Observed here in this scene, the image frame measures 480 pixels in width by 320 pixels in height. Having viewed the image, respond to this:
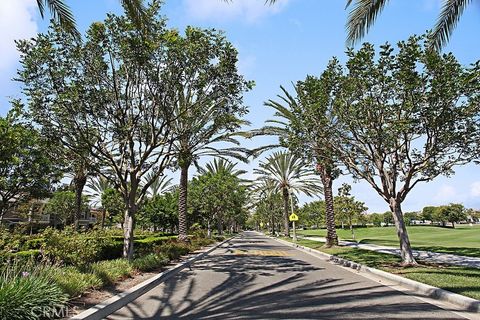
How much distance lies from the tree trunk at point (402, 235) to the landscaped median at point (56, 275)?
8.90 metres

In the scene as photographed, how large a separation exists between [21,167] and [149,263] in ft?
43.5

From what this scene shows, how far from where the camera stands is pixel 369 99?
12.4 m

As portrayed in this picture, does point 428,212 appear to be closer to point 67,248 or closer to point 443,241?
point 443,241

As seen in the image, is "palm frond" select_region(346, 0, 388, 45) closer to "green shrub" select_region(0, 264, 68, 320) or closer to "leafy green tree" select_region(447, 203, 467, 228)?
"green shrub" select_region(0, 264, 68, 320)

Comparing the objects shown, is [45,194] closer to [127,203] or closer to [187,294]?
[127,203]

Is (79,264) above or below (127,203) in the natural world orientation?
below

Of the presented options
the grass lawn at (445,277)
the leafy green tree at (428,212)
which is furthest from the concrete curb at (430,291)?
the leafy green tree at (428,212)

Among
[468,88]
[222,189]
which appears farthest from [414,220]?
[468,88]

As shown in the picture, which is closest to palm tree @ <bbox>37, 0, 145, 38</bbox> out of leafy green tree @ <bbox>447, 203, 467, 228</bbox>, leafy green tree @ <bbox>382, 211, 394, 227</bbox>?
leafy green tree @ <bbox>447, 203, 467, 228</bbox>

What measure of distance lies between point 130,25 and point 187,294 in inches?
340

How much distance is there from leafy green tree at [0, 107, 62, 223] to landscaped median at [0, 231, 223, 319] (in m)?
8.83

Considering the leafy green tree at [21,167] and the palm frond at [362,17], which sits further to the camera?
the leafy green tree at [21,167]

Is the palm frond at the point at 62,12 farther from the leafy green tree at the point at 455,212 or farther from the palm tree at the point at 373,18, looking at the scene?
the leafy green tree at the point at 455,212

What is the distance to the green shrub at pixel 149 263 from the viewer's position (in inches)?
452
